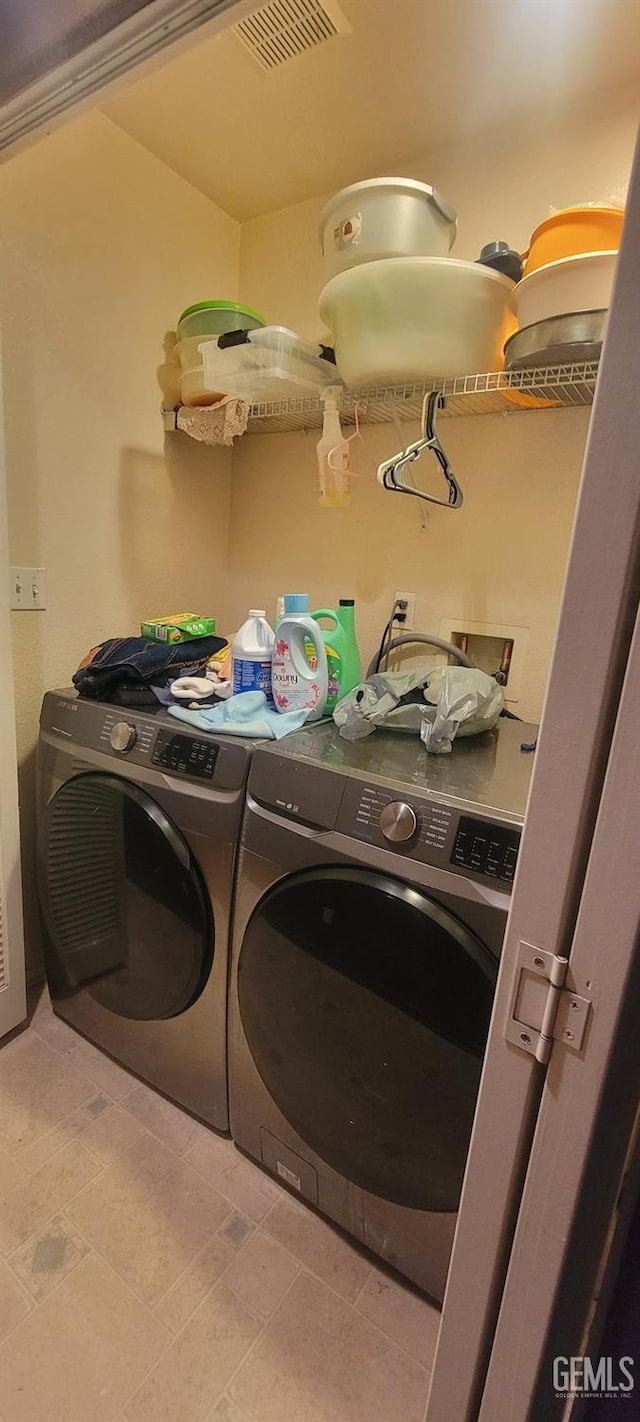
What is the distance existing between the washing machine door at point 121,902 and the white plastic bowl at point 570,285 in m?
1.19

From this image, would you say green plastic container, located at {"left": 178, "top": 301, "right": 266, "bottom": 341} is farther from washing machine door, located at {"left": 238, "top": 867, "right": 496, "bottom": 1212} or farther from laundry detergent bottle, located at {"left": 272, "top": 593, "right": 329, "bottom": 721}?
washing machine door, located at {"left": 238, "top": 867, "right": 496, "bottom": 1212}

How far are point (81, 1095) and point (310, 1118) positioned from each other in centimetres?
68

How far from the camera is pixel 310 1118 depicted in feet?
3.53

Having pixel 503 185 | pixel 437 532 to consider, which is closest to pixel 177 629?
pixel 437 532

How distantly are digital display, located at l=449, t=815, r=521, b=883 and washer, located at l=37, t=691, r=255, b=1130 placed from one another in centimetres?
43

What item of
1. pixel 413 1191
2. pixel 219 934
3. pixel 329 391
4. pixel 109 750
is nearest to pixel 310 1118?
pixel 413 1191

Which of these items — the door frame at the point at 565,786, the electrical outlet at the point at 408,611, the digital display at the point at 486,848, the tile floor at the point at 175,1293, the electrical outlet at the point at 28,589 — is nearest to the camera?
the door frame at the point at 565,786

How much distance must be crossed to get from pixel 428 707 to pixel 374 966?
52 centimetres

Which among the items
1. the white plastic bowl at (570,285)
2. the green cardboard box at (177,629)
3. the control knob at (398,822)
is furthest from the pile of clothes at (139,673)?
the white plastic bowl at (570,285)

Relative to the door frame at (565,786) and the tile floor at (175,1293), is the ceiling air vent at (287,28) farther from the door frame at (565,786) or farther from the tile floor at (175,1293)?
the tile floor at (175,1293)

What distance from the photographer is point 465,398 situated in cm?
134

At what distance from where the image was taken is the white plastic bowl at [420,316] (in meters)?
1.09

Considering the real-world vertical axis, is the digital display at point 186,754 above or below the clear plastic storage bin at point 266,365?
below

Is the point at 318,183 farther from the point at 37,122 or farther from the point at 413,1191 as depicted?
the point at 413,1191
